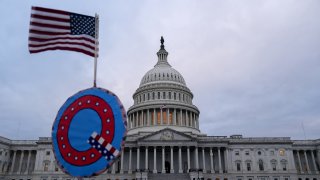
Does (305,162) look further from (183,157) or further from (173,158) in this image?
(173,158)

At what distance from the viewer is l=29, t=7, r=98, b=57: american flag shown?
18219 millimetres

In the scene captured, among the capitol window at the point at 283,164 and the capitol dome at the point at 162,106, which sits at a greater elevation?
the capitol dome at the point at 162,106

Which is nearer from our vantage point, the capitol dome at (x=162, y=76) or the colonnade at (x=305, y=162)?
the colonnade at (x=305, y=162)

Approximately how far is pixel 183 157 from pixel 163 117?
16853 mm

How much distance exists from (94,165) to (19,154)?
8788cm

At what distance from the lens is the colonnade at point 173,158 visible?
78375 mm

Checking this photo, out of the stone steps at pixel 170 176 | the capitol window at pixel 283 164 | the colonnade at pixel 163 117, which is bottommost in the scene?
the stone steps at pixel 170 176

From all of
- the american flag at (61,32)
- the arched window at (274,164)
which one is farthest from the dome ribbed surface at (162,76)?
the american flag at (61,32)

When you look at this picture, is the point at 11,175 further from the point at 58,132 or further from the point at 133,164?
the point at 58,132

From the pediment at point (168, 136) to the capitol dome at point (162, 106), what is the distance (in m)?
9.23

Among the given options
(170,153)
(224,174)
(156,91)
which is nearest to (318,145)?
(224,174)

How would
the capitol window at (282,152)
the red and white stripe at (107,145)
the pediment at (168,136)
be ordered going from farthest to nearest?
1. the capitol window at (282,152)
2. the pediment at (168,136)
3. the red and white stripe at (107,145)

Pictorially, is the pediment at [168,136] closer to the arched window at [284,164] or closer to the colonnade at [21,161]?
the arched window at [284,164]

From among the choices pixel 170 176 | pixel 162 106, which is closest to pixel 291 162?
pixel 170 176
